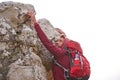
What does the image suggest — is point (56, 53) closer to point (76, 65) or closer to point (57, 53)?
point (57, 53)

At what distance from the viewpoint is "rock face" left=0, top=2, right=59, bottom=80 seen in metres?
16.6

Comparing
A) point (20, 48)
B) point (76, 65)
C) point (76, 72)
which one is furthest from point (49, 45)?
point (76, 72)

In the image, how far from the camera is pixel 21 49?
1711 cm

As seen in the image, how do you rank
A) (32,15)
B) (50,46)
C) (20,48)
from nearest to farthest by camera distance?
(20,48) < (50,46) < (32,15)

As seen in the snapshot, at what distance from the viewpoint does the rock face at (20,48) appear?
1661 cm

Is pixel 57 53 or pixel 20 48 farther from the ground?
pixel 20 48

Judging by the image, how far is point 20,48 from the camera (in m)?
17.1

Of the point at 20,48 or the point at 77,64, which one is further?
the point at 20,48

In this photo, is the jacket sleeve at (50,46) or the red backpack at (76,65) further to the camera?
the jacket sleeve at (50,46)

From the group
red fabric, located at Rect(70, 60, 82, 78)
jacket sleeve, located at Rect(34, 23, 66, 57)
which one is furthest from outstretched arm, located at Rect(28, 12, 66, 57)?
red fabric, located at Rect(70, 60, 82, 78)

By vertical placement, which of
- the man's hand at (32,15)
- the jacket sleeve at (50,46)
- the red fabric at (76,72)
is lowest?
the red fabric at (76,72)

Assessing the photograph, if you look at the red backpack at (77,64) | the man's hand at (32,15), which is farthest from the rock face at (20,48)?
the red backpack at (77,64)

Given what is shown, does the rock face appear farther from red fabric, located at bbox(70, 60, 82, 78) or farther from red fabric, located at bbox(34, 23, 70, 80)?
red fabric, located at bbox(70, 60, 82, 78)

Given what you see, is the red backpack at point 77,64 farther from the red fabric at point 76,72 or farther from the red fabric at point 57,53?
the red fabric at point 57,53
